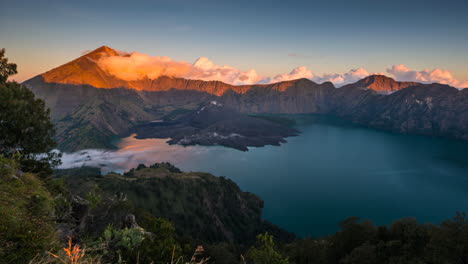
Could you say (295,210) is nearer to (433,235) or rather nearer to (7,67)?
(433,235)

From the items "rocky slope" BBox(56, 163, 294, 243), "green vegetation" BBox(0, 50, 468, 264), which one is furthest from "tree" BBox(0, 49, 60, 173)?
"rocky slope" BBox(56, 163, 294, 243)

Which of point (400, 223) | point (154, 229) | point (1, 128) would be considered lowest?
point (400, 223)

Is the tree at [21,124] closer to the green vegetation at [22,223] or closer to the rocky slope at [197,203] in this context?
the green vegetation at [22,223]

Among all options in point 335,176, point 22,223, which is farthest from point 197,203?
point 22,223

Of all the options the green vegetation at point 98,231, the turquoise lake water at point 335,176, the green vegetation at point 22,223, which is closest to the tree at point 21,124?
the green vegetation at point 98,231

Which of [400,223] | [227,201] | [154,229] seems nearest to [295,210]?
[227,201]

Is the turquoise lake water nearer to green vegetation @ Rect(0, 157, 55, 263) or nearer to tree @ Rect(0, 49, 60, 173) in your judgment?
tree @ Rect(0, 49, 60, 173)
